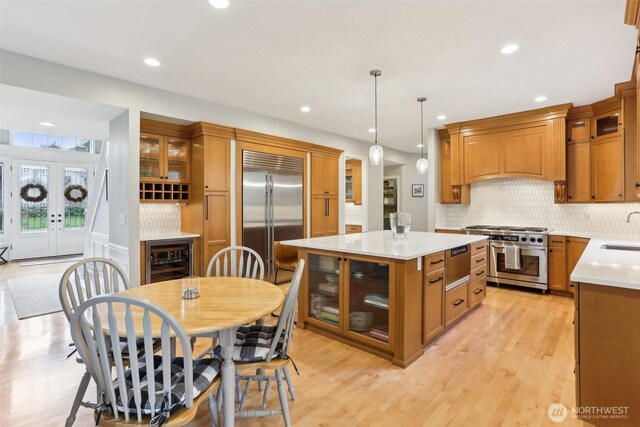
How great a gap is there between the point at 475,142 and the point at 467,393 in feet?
13.5

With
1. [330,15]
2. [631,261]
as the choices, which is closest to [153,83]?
[330,15]

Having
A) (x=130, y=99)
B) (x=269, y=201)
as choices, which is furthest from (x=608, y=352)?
(x=130, y=99)

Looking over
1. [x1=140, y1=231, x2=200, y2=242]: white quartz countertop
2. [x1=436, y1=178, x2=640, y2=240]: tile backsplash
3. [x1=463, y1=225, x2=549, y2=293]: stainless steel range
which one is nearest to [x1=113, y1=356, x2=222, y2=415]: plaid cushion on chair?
[x1=140, y1=231, x2=200, y2=242]: white quartz countertop

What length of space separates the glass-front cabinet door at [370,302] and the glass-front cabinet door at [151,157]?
9.63ft

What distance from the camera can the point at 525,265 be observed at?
14.9 ft

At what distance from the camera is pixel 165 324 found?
1244 mm

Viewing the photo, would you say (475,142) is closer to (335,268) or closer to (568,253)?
(568,253)

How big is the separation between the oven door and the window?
8181 millimetres

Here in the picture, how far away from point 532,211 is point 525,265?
101 cm

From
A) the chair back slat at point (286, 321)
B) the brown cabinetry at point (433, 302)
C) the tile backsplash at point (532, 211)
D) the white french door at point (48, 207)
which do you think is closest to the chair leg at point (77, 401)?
A: the chair back slat at point (286, 321)

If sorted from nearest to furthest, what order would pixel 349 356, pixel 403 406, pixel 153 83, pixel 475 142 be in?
pixel 403 406
pixel 349 356
pixel 153 83
pixel 475 142

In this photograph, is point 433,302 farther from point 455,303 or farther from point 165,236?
point 165,236

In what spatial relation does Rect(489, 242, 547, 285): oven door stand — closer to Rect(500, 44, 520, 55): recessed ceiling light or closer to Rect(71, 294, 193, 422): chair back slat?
Rect(500, 44, 520, 55): recessed ceiling light

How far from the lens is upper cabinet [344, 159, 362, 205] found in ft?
24.8
